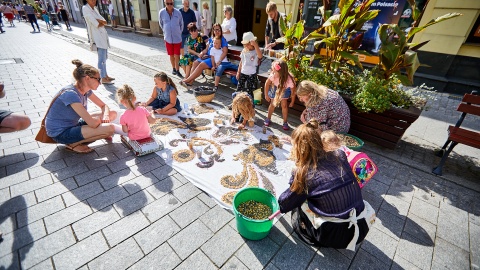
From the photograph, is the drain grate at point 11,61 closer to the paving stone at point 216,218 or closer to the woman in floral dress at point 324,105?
the paving stone at point 216,218

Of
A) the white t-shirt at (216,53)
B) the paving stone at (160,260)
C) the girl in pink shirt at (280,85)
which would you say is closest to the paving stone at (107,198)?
the paving stone at (160,260)

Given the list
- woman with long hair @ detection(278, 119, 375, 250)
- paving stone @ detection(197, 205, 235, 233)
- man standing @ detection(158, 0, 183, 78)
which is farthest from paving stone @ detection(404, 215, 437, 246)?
man standing @ detection(158, 0, 183, 78)

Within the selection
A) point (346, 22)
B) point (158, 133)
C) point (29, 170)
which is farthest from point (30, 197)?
point (346, 22)

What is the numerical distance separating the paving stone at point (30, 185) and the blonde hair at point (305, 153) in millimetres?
3014

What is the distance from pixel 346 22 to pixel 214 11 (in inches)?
376

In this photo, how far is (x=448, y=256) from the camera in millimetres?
2197

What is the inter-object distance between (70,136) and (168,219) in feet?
6.60

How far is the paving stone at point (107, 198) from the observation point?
2.47m

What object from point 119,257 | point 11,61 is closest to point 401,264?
point 119,257

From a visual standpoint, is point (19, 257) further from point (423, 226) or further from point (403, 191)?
point (403, 191)

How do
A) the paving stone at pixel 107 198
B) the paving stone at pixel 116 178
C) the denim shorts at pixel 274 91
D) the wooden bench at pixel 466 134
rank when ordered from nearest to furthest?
the paving stone at pixel 107 198 < the paving stone at pixel 116 178 < the wooden bench at pixel 466 134 < the denim shorts at pixel 274 91

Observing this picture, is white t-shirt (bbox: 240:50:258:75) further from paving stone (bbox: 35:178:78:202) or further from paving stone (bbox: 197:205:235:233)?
paving stone (bbox: 35:178:78:202)

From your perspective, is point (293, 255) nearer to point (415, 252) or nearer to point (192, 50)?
point (415, 252)

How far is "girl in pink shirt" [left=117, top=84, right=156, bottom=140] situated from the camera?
3.19 metres
